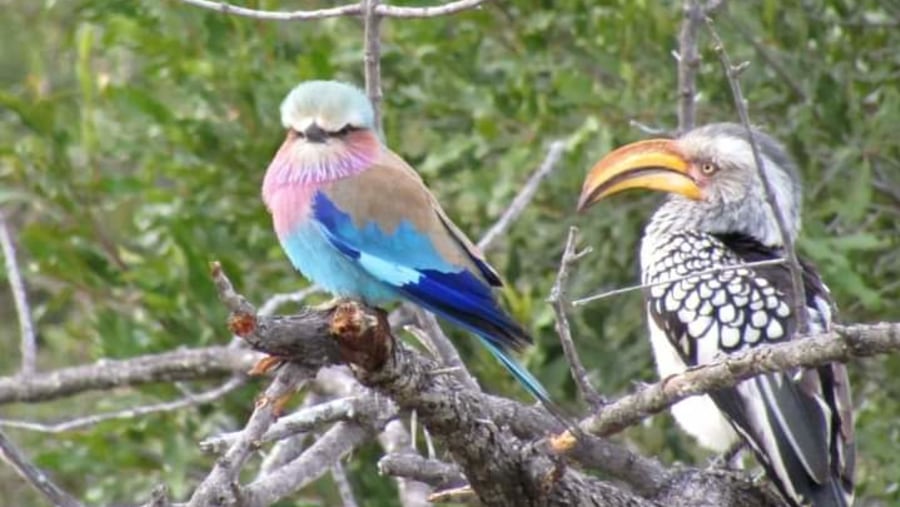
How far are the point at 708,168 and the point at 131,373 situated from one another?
1.53 meters

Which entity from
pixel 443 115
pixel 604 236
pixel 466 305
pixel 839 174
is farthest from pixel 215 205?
pixel 466 305

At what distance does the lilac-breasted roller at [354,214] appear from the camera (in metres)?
3.76

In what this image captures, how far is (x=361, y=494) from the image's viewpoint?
541 centimetres

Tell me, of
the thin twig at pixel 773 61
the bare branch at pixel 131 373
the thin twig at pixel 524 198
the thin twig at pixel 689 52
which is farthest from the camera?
the thin twig at pixel 773 61

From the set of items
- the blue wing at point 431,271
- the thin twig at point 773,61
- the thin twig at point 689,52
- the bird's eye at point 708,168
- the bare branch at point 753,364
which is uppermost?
the thin twig at point 773,61

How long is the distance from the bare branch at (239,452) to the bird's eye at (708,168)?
6.92ft

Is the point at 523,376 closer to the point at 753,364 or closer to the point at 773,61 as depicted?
the point at 753,364

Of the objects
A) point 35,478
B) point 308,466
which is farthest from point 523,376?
point 35,478

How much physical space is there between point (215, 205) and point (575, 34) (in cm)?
107

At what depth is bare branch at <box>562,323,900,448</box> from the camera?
116 inches

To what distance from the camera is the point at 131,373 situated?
201 inches

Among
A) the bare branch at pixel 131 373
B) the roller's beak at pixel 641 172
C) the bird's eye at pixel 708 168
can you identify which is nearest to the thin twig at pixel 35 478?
the bare branch at pixel 131 373

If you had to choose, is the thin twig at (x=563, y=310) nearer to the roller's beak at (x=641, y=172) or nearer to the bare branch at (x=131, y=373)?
the roller's beak at (x=641, y=172)

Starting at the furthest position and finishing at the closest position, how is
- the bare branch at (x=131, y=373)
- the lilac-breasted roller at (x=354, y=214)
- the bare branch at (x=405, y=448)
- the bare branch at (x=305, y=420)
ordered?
the bare branch at (x=131, y=373) < the bare branch at (x=405, y=448) < the lilac-breasted roller at (x=354, y=214) < the bare branch at (x=305, y=420)
